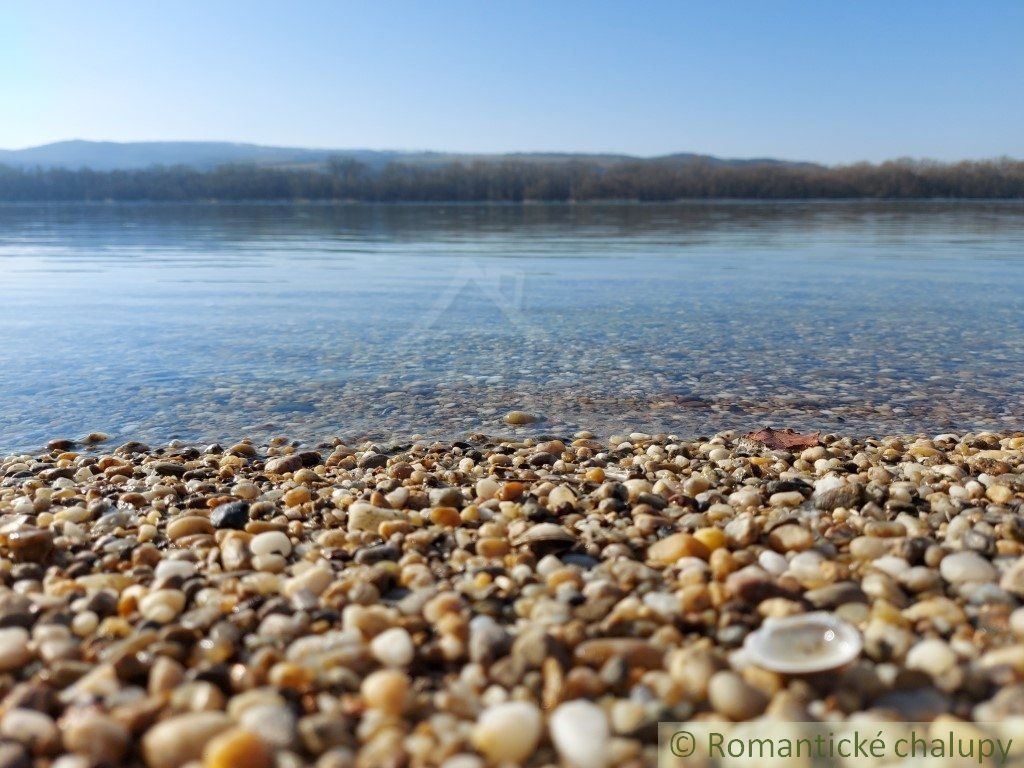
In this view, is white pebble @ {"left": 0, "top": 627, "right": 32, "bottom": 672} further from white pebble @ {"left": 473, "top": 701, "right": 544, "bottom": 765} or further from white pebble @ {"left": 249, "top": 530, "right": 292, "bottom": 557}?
white pebble @ {"left": 473, "top": 701, "right": 544, "bottom": 765}

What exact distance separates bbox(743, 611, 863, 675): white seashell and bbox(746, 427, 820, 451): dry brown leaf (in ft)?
8.79

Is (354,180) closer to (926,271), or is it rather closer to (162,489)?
(926,271)

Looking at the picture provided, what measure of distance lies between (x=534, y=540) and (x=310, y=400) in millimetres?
3735

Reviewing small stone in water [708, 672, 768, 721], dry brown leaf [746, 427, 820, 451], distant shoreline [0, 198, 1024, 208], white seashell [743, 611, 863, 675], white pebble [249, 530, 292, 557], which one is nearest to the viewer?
small stone in water [708, 672, 768, 721]

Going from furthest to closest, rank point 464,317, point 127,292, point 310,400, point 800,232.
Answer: point 800,232 < point 127,292 < point 464,317 < point 310,400

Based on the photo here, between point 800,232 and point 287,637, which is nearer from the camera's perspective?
point 287,637

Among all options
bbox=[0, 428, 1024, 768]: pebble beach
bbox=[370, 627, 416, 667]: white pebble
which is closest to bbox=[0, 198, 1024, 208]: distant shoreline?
bbox=[0, 428, 1024, 768]: pebble beach

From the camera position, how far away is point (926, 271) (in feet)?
48.1

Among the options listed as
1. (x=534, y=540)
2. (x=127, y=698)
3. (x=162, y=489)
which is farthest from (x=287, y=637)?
(x=162, y=489)

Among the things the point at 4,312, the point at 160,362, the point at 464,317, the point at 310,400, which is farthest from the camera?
the point at 4,312

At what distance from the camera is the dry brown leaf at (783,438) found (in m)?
4.98

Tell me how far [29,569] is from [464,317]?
296 inches

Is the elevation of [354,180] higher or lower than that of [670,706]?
higher

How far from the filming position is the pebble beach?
193 cm
